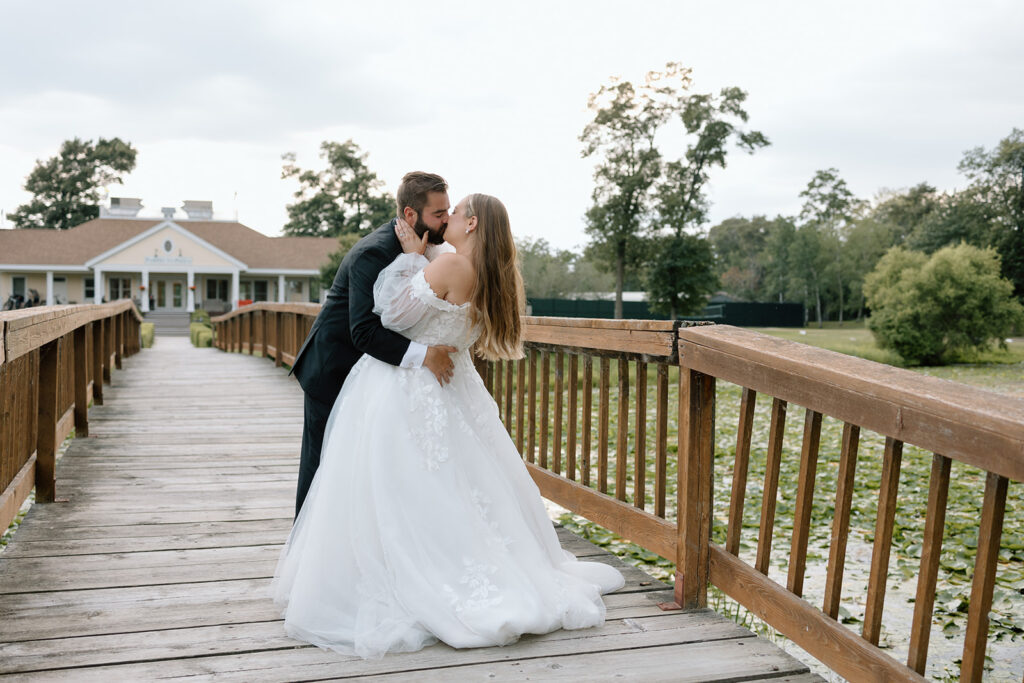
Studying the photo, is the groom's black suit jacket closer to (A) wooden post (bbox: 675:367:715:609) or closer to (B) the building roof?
(A) wooden post (bbox: 675:367:715:609)

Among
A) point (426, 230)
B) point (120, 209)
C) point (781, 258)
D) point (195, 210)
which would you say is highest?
point (195, 210)

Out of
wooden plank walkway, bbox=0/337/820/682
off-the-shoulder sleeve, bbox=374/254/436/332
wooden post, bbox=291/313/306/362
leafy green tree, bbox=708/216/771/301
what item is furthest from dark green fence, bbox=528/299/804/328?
off-the-shoulder sleeve, bbox=374/254/436/332

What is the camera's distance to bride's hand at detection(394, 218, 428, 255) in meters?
3.02

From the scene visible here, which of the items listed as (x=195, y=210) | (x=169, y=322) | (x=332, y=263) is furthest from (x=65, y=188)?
(x=332, y=263)

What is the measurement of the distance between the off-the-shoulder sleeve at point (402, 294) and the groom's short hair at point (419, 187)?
0.62 ft

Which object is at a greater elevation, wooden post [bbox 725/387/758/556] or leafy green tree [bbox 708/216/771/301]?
leafy green tree [bbox 708/216/771/301]

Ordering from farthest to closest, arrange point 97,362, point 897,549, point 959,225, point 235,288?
point 959,225 < point 235,288 < point 97,362 < point 897,549

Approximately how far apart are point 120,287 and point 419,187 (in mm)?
45113

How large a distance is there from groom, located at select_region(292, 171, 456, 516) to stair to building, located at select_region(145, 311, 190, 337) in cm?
3576

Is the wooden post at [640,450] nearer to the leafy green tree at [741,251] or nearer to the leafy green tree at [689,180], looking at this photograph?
the leafy green tree at [689,180]

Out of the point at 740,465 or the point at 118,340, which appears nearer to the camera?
the point at 740,465

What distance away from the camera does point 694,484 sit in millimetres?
2826

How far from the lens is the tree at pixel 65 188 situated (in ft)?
208

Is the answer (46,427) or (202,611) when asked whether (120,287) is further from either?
(202,611)
